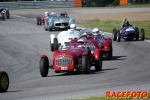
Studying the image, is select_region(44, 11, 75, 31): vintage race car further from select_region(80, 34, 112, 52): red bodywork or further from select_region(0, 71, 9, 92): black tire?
select_region(0, 71, 9, 92): black tire

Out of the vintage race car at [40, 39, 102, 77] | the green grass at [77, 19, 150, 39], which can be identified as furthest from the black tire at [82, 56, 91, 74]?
the green grass at [77, 19, 150, 39]

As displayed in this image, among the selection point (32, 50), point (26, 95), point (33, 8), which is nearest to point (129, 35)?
point (32, 50)

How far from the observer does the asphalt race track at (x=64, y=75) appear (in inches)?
557

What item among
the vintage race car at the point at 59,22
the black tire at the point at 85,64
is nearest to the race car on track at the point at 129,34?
the vintage race car at the point at 59,22

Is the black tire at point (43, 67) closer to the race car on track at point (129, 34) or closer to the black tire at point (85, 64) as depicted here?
the black tire at point (85, 64)

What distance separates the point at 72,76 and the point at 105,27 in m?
24.6

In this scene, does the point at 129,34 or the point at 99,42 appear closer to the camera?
the point at 99,42

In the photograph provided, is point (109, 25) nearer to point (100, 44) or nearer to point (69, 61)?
point (100, 44)

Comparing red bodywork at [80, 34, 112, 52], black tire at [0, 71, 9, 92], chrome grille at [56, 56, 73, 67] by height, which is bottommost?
red bodywork at [80, 34, 112, 52]

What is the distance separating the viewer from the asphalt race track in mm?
14141

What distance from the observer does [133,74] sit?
719 inches

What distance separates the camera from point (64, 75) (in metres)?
19.1

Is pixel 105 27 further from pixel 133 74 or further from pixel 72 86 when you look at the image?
pixel 72 86

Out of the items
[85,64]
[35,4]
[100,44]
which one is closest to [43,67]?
[85,64]
